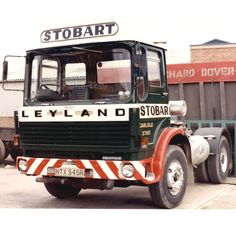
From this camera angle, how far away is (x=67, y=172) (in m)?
6.33

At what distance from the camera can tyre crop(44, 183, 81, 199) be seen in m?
7.57

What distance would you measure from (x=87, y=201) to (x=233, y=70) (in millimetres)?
4058

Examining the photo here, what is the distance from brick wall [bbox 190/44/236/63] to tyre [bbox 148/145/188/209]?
41.8 feet

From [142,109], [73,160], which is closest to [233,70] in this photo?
[142,109]

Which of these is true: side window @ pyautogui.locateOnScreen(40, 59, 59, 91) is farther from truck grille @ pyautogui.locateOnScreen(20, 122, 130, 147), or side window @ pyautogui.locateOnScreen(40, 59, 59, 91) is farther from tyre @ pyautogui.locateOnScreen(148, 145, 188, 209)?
tyre @ pyautogui.locateOnScreen(148, 145, 188, 209)

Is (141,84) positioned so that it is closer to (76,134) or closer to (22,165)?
(76,134)

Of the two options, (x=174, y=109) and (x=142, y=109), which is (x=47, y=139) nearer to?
(x=142, y=109)

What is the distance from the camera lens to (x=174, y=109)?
730 centimetres

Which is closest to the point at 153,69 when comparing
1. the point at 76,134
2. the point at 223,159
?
the point at 76,134

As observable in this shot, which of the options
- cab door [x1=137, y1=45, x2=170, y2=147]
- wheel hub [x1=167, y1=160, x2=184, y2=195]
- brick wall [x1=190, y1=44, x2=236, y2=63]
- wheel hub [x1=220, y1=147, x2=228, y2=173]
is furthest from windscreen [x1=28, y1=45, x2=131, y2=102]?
brick wall [x1=190, y1=44, x2=236, y2=63]

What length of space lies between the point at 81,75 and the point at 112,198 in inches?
89.2

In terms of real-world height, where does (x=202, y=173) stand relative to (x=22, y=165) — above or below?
below

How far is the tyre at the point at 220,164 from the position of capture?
866cm

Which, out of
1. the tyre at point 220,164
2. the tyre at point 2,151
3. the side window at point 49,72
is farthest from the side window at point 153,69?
the tyre at point 2,151
